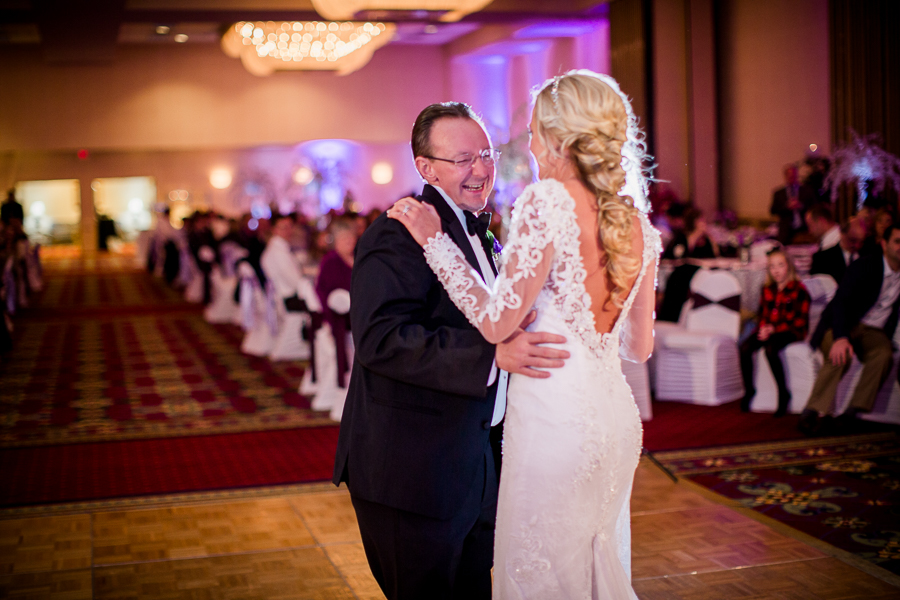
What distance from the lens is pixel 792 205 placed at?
928 centimetres

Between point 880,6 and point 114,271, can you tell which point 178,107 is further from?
point 880,6

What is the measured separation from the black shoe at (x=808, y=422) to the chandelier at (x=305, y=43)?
387 inches

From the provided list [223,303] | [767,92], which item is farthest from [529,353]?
[767,92]

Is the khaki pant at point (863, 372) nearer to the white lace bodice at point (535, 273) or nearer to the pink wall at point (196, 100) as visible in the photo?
the white lace bodice at point (535, 273)

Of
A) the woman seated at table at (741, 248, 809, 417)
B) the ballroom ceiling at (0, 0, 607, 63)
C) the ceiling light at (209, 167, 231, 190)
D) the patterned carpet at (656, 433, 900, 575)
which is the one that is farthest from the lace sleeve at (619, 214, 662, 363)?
the ceiling light at (209, 167, 231, 190)

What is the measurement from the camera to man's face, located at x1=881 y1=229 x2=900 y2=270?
5254mm

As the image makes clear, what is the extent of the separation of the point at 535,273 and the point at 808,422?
407cm

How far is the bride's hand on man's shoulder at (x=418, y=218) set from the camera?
6.42ft

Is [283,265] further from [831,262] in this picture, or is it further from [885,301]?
[885,301]

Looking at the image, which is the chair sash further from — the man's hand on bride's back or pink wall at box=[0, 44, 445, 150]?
pink wall at box=[0, 44, 445, 150]

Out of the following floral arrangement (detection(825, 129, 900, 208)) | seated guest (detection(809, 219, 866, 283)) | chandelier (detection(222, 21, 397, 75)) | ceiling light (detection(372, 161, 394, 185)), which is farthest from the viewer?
ceiling light (detection(372, 161, 394, 185))

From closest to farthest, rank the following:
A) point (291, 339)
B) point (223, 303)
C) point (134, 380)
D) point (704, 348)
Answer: point (704, 348) < point (134, 380) < point (291, 339) < point (223, 303)

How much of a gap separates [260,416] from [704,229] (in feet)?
16.3

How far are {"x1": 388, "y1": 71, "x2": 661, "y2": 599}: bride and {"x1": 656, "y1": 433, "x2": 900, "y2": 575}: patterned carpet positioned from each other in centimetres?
188
